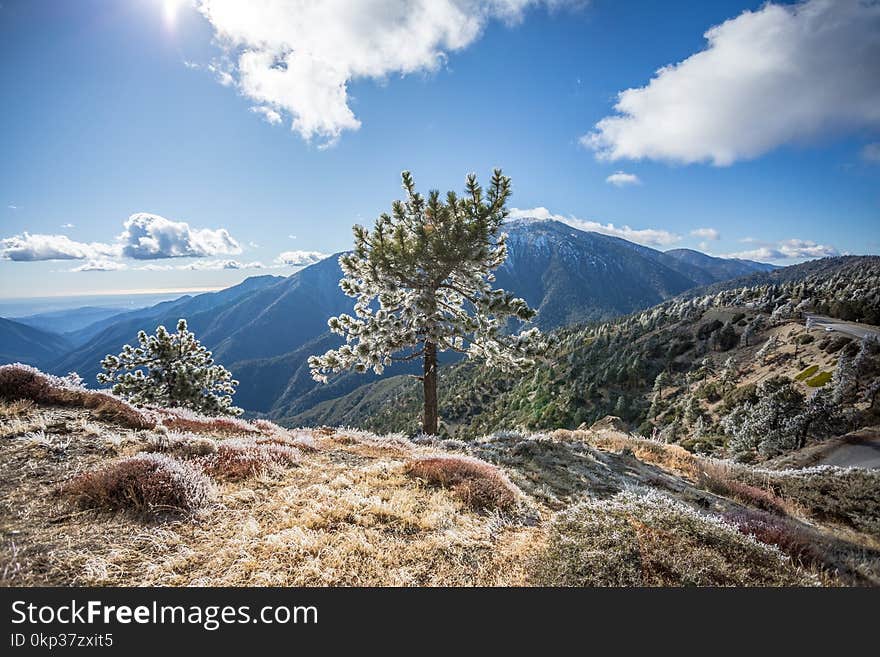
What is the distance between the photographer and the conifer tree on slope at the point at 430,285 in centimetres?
1401

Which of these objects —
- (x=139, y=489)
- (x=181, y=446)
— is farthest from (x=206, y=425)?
(x=139, y=489)

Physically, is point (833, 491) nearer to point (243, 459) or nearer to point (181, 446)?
point (243, 459)

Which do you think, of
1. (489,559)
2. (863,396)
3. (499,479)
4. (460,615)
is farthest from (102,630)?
(863,396)

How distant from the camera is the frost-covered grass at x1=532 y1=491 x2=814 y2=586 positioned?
4.52 metres

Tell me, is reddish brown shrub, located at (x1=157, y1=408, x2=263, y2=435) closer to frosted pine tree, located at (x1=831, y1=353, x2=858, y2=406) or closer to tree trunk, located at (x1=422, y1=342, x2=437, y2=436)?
tree trunk, located at (x1=422, y1=342, x2=437, y2=436)

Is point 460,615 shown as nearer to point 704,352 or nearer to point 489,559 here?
point 489,559

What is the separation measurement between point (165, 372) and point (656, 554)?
34.4m

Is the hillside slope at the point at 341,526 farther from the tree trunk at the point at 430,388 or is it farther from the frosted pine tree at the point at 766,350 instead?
the frosted pine tree at the point at 766,350

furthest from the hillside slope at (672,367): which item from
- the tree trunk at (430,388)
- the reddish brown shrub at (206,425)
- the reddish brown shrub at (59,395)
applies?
the reddish brown shrub at (59,395)

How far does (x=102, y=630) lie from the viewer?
11.9 feet

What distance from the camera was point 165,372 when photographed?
28156 mm

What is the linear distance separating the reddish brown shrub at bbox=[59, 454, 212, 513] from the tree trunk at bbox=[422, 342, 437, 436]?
34.8 ft

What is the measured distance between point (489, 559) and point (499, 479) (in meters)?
3.18

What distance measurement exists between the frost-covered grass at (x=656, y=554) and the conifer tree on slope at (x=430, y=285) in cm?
839
